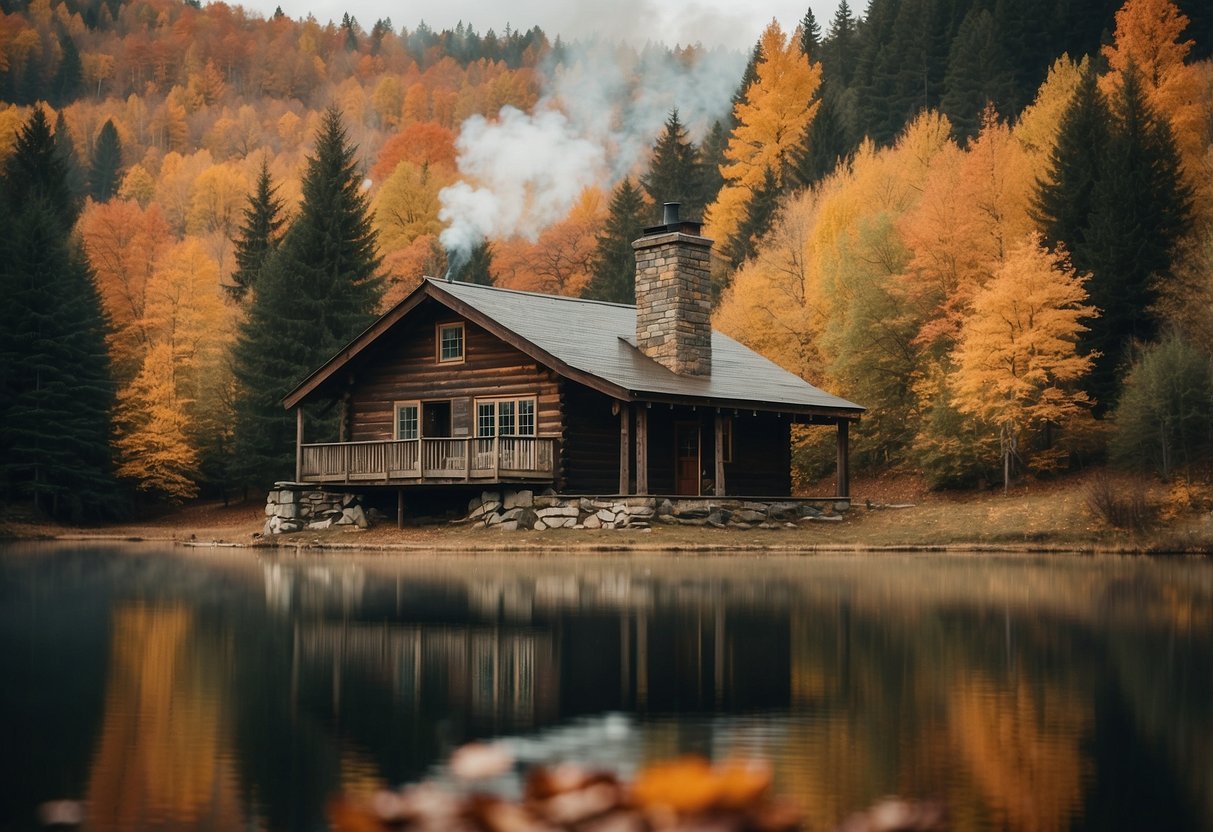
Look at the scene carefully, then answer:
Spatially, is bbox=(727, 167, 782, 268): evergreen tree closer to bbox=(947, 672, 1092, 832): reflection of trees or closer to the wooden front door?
the wooden front door

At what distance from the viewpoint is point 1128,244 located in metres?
43.4

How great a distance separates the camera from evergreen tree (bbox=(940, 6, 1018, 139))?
248 ft

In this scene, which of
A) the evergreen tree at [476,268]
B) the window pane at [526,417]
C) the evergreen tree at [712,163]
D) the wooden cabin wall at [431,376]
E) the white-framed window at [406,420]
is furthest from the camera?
the evergreen tree at [712,163]

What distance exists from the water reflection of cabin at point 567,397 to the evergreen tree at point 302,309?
37.5 ft

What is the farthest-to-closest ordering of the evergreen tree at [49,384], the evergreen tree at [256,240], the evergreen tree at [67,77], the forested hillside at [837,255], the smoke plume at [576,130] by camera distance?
the evergreen tree at [67,77]
the smoke plume at [576,130]
the evergreen tree at [256,240]
the evergreen tree at [49,384]
the forested hillside at [837,255]

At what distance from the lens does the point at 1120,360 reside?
141 ft

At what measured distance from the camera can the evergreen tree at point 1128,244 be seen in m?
43.1

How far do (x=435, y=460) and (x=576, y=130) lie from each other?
3585 inches

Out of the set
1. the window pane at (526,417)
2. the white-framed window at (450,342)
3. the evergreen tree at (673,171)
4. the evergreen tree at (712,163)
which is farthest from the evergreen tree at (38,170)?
the window pane at (526,417)

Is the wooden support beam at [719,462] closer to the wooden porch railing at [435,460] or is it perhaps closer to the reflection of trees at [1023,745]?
the wooden porch railing at [435,460]

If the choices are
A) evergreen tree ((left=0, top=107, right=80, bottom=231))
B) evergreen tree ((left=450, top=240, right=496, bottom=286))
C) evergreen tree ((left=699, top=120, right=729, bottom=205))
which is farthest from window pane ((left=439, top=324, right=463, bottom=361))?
evergreen tree ((left=699, top=120, right=729, bottom=205))

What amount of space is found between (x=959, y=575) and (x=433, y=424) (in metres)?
17.8

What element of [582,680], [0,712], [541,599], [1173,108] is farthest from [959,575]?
[1173,108]

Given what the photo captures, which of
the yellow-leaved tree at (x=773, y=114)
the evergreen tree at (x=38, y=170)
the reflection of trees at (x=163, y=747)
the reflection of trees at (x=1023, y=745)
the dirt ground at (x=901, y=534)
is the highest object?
the yellow-leaved tree at (x=773, y=114)
